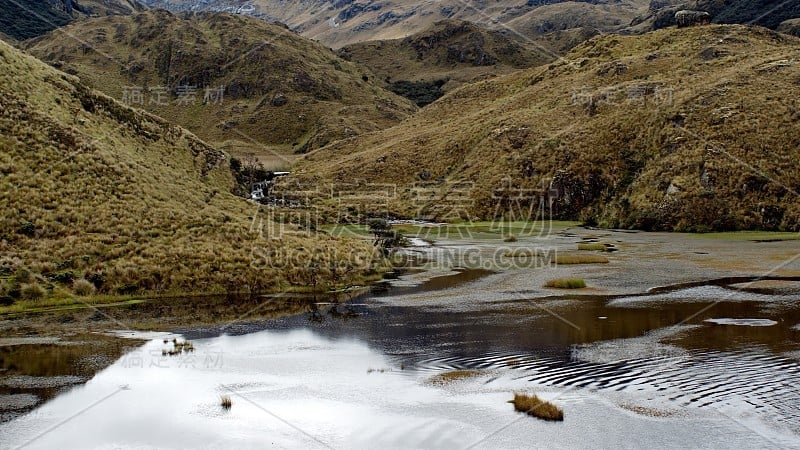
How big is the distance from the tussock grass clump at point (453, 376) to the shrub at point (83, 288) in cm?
1951

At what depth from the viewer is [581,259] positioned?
46.2m

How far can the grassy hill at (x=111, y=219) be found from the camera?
3366 cm

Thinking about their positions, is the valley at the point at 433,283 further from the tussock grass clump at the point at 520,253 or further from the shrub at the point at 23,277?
the tussock grass clump at the point at 520,253

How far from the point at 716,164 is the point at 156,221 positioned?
5179 cm

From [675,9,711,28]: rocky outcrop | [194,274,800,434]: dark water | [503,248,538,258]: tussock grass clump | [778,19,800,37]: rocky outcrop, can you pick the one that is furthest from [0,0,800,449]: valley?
[778,19,800,37]: rocky outcrop

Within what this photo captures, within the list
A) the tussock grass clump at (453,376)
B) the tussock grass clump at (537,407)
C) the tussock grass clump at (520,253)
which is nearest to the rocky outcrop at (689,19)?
the tussock grass clump at (520,253)

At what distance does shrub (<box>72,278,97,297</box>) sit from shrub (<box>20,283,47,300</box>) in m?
1.27

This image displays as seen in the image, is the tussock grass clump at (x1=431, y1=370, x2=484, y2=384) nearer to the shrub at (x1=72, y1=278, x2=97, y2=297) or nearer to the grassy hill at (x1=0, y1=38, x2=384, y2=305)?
the grassy hill at (x1=0, y1=38, x2=384, y2=305)

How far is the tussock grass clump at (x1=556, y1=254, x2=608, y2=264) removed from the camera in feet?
149

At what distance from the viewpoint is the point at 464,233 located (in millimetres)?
70062

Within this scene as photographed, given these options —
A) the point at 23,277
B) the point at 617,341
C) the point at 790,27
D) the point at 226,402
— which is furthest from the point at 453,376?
the point at 790,27

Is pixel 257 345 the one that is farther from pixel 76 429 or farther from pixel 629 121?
pixel 629 121

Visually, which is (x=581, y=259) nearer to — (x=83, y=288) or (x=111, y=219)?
(x=111, y=219)

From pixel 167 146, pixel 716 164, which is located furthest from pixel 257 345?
pixel 716 164
